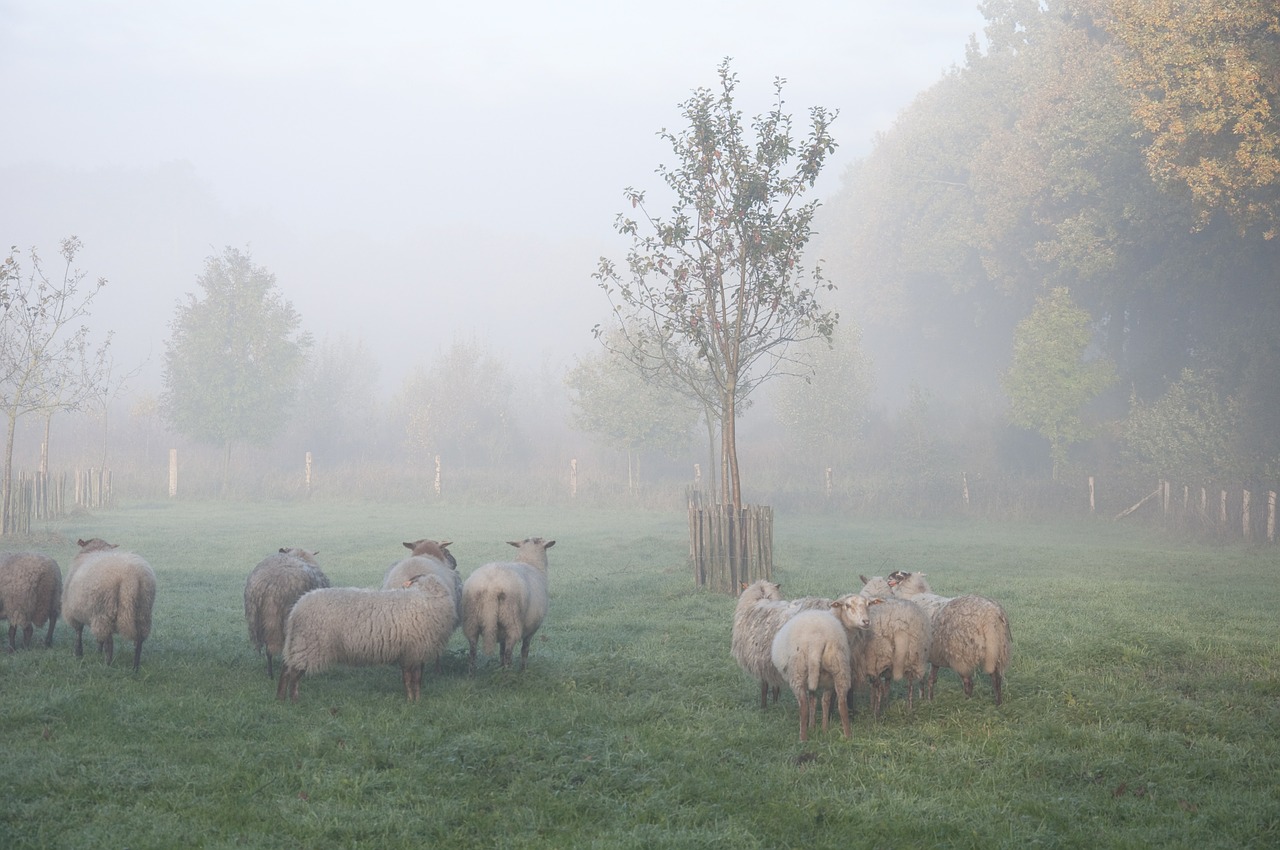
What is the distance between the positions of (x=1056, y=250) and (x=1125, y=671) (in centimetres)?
3223

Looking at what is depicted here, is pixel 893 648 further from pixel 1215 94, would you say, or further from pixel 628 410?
pixel 628 410

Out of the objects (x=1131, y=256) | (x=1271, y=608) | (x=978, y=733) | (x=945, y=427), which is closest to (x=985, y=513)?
(x=1131, y=256)

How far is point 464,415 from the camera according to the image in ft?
177

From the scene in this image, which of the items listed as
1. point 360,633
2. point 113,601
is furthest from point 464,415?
point 360,633

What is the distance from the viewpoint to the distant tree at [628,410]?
3953 cm

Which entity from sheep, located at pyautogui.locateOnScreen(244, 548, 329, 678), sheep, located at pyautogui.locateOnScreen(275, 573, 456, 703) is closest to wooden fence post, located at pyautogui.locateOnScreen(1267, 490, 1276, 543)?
sheep, located at pyautogui.locateOnScreen(275, 573, 456, 703)

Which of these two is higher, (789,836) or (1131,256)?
(1131,256)

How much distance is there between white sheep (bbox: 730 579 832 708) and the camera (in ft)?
28.6

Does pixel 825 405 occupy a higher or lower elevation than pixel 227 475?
higher

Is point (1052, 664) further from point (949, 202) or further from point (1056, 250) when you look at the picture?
point (949, 202)

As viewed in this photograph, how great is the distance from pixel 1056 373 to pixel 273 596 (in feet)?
105

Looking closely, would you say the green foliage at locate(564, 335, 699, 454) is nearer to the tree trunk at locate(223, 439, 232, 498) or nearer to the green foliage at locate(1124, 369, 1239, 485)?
the tree trunk at locate(223, 439, 232, 498)

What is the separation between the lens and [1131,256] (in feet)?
118

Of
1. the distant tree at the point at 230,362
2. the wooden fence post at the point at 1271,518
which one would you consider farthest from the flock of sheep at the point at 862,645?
the distant tree at the point at 230,362
